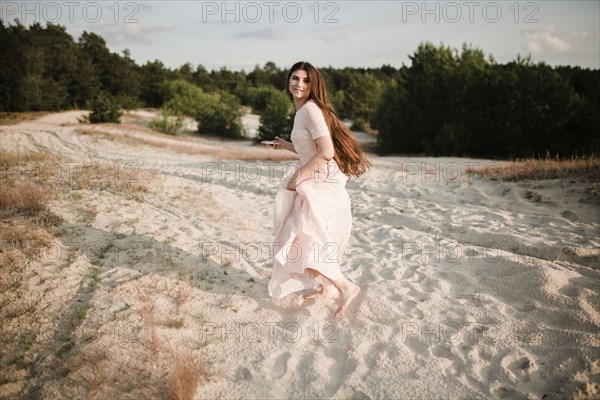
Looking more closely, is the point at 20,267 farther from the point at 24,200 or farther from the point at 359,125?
the point at 359,125

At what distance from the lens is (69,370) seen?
8.48ft

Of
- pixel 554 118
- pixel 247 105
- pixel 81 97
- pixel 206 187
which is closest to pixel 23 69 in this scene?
pixel 81 97

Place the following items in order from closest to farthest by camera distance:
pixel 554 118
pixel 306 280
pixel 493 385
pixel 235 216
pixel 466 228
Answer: pixel 493 385, pixel 306 280, pixel 466 228, pixel 235 216, pixel 554 118

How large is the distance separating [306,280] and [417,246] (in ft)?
7.49

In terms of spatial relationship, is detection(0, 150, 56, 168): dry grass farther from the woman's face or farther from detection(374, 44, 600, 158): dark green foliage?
detection(374, 44, 600, 158): dark green foliage

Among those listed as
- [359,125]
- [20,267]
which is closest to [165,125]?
[359,125]

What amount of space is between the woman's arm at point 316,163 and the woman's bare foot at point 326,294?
116cm

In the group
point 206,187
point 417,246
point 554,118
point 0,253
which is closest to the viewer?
point 0,253

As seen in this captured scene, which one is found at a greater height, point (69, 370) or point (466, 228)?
point (466, 228)

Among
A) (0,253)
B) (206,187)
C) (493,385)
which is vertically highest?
(206,187)

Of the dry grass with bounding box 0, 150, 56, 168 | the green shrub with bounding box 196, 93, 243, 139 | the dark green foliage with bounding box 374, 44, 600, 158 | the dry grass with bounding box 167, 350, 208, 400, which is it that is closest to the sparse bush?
the dark green foliage with bounding box 374, 44, 600, 158

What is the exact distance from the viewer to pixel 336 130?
10.3 feet

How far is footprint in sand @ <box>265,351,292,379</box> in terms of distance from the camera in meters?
2.67

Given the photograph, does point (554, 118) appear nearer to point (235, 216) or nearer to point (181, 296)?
point (235, 216)
